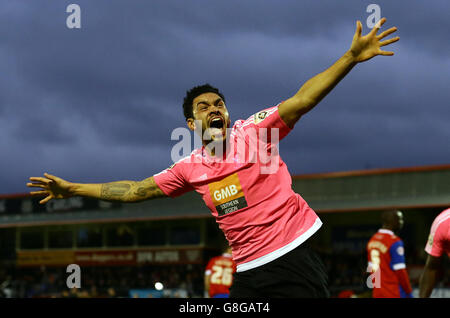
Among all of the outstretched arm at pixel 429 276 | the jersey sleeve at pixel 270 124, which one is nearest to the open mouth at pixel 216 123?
the jersey sleeve at pixel 270 124

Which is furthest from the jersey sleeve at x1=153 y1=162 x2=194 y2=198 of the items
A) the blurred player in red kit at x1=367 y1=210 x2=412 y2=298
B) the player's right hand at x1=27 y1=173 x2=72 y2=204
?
the blurred player in red kit at x1=367 y1=210 x2=412 y2=298

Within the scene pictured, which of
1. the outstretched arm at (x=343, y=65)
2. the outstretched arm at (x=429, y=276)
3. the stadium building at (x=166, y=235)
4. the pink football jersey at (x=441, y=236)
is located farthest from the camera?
the stadium building at (x=166, y=235)

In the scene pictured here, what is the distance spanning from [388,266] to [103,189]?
18.3ft

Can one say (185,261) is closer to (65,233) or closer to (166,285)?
(166,285)

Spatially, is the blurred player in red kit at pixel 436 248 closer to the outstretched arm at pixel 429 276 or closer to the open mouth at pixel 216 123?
the outstretched arm at pixel 429 276

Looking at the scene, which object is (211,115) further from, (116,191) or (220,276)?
(220,276)

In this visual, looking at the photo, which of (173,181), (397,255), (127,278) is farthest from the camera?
(127,278)

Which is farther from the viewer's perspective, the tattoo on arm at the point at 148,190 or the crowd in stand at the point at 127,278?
the crowd in stand at the point at 127,278

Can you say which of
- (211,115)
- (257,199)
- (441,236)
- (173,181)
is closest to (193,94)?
(211,115)

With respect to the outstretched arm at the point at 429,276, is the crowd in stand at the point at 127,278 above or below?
below

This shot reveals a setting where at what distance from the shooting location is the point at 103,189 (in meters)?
5.13

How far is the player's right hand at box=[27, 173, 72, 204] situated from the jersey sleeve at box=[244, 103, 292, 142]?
6.33 ft

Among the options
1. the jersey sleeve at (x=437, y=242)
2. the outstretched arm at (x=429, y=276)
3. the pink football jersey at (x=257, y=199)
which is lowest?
the outstretched arm at (x=429, y=276)

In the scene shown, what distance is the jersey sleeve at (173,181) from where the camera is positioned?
478 cm
